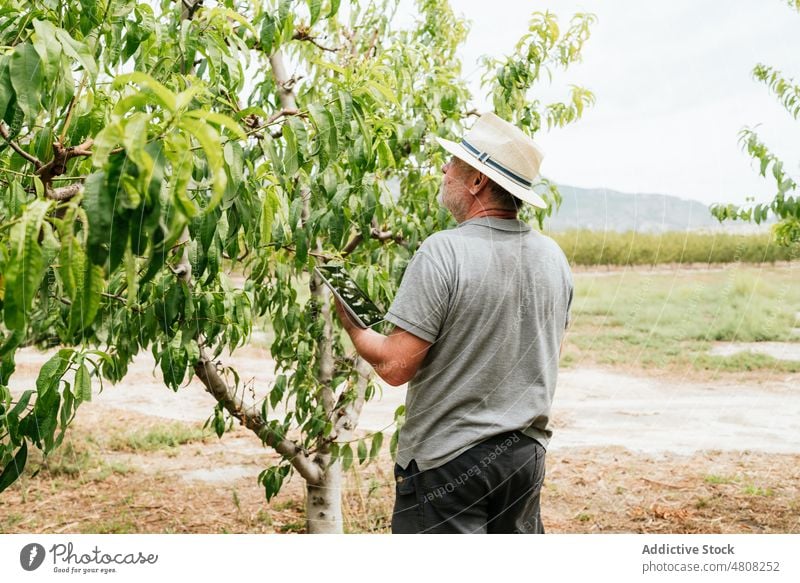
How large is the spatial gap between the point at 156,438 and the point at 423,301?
2343mm

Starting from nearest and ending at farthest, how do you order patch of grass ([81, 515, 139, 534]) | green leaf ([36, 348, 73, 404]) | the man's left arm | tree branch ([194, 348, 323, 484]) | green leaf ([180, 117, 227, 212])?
1. green leaf ([180, 117, 227, 212])
2. green leaf ([36, 348, 73, 404])
3. the man's left arm
4. tree branch ([194, 348, 323, 484])
5. patch of grass ([81, 515, 139, 534])

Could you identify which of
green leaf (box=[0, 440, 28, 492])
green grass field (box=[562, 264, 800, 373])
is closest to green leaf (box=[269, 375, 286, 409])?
green leaf (box=[0, 440, 28, 492])

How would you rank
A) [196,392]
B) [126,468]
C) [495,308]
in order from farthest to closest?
[196,392] < [126,468] < [495,308]

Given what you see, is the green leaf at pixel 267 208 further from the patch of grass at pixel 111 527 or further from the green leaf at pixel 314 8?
the patch of grass at pixel 111 527

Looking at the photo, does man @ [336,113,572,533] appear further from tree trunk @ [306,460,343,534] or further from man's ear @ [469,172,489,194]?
tree trunk @ [306,460,343,534]

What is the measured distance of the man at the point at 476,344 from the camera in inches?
46.3

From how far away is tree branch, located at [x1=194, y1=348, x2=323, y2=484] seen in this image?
5.58ft

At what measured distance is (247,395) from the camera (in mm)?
3611

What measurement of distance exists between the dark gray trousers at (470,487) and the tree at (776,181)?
4.02ft

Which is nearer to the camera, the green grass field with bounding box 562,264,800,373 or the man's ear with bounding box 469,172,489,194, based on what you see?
the man's ear with bounding box 469,172,489,194

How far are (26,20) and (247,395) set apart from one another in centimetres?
281

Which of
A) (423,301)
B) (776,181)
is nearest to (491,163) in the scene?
(423,301)
